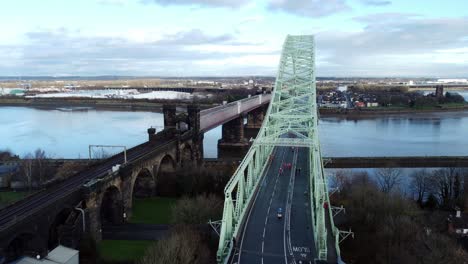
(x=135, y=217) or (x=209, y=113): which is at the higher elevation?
(x=209, y=113)

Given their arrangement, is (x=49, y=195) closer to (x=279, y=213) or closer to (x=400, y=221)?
(x=279, y=213)

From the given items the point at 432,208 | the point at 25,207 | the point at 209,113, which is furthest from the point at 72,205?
the point at 209,113

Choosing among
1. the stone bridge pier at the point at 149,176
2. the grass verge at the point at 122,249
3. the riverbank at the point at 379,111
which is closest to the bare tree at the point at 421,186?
the stone bridge pier at the point at 149,176

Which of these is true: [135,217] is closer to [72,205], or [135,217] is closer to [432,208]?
[72,205]

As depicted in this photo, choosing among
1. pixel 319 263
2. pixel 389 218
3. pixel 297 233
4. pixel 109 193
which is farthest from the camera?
pixel 109 193

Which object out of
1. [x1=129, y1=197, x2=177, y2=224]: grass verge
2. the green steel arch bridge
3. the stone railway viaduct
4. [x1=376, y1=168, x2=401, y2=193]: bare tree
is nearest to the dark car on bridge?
the green steel arch bridge

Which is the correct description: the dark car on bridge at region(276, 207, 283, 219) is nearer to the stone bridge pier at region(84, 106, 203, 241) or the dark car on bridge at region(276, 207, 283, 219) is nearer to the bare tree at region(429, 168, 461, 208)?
the stone bridge pier at region(84, 106, 203, 241)

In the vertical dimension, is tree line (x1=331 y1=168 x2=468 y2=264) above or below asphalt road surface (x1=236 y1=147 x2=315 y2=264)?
below
